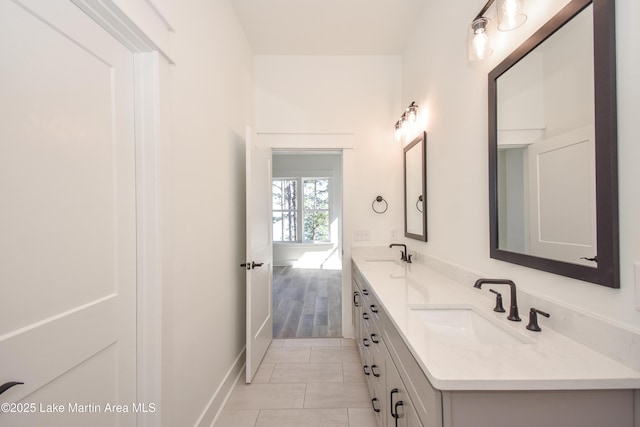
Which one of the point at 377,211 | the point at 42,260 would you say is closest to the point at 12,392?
the point at 42,260

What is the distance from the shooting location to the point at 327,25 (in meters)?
2.32

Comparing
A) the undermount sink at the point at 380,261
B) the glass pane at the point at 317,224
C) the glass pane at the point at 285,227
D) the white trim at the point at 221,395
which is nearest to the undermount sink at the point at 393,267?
the undermount sink at the point at 380,261

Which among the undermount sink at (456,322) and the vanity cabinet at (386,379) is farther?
the undermount sink at (456,322)

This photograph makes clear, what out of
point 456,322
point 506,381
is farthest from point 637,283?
point 456,322

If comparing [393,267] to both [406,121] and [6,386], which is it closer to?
[406,121]

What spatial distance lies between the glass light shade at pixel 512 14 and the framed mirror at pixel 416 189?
1.07m

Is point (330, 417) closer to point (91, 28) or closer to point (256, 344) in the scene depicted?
point (256, 344)

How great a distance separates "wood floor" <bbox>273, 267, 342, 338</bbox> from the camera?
9.81ft

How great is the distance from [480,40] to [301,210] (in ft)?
18.1

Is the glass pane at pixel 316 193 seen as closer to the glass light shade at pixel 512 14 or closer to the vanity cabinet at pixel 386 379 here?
the vanity cabinet at pixel 386 379

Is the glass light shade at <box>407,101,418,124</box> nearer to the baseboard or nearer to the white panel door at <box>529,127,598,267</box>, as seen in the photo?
the white panel door at <box>529,127,598,267</box>

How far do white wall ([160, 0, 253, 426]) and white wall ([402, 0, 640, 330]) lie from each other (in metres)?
1.53

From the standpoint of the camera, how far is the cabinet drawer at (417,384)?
72cm

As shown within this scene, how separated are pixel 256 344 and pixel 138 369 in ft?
3.94
